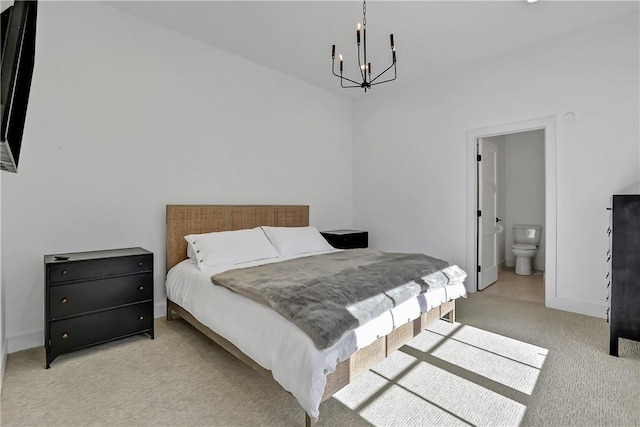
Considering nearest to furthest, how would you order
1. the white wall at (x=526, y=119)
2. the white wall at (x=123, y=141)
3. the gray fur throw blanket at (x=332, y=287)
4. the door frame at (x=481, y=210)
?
the gray fur throw blanket at (x=332, y=287)
the white wall at (x=123, y=141)
the white wall at (x=526, y=119)
the door frame at (x=481, y=210)

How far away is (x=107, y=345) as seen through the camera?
2525 mm

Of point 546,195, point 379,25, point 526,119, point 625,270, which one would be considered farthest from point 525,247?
point 379,25

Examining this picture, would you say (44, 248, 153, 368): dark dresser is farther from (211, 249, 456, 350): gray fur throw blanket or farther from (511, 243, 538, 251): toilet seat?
(511, 243, 538, 251): toilet seat

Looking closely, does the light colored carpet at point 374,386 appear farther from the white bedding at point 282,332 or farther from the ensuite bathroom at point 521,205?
the ensuite bathroom at point 521,205

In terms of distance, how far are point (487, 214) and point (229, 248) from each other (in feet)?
11.3

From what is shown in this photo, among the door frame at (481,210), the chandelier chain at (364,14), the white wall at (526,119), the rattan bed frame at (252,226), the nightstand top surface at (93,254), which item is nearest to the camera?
the rattan bed frame at (252,226)

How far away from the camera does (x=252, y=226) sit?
12.5 feet

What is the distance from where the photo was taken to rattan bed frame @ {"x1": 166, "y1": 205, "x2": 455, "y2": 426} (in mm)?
1806

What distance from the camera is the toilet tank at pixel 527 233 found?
5067 millimetres

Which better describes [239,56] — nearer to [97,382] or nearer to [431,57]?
[431,57]

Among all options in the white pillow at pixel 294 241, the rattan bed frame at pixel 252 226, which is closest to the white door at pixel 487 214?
the rattan bed frame at pixel 252 226

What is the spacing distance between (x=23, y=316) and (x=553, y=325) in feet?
14.8

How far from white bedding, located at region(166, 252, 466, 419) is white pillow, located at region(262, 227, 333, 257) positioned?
0.86 m

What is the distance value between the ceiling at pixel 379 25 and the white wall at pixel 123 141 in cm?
32
